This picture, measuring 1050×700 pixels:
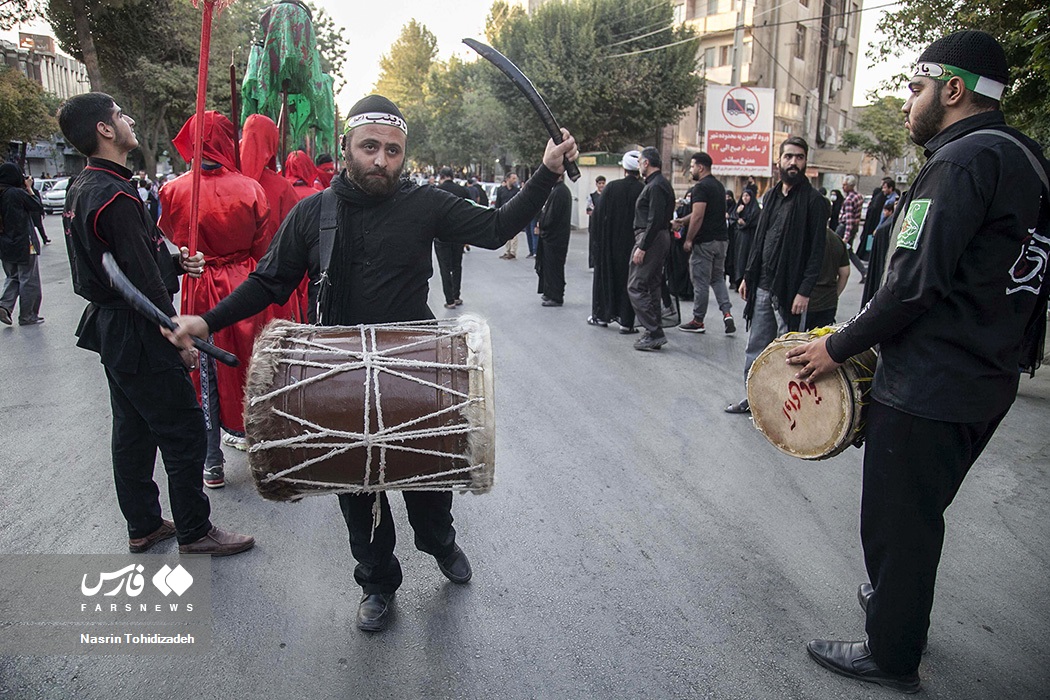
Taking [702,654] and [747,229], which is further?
[747,229]

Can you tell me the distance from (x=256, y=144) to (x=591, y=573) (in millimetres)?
3476

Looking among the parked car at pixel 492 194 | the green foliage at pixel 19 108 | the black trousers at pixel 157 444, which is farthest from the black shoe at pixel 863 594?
the green foliage at pixel 19 108

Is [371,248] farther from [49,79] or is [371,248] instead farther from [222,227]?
[49,79]

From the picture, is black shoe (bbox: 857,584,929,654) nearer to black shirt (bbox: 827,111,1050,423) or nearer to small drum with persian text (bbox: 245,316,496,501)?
black shirt (bbox: 827,111,1050,423)

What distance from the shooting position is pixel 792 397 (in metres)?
2.69

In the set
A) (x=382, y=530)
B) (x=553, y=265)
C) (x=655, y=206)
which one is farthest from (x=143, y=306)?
(x=553, y=265)

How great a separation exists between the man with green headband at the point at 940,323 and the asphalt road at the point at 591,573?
541mm

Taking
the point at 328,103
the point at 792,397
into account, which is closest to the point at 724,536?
the point at 792,397

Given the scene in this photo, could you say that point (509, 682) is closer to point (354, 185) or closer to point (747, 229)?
point (354, 185)

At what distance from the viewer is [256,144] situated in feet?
15.7

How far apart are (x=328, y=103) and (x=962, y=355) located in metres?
7.56

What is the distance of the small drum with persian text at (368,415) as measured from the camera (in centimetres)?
227

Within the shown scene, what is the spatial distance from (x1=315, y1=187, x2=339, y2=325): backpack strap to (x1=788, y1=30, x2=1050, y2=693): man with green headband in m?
1.75

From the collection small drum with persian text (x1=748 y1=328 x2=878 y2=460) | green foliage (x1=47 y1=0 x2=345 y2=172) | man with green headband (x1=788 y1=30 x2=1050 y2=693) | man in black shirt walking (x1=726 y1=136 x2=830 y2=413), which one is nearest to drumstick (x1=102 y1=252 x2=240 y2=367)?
small drum with persian text (x1=748 y1=328 x2=878 y2=460)
